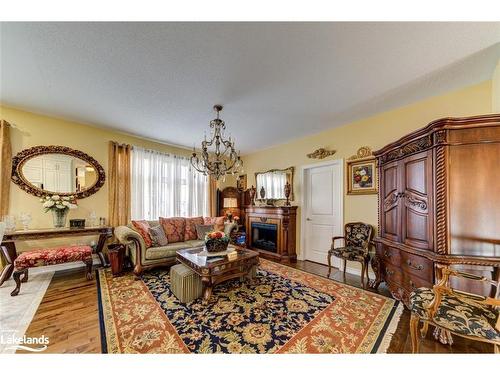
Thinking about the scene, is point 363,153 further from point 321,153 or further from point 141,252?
point 141,252

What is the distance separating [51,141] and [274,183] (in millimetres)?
4451

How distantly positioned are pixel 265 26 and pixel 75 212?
14.2ft

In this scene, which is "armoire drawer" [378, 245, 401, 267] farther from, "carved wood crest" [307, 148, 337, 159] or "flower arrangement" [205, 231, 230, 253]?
"flower arrangement" [205, 231, 230, 253]

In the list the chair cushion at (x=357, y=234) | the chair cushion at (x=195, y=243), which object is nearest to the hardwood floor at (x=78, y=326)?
the chair cushion at (x=357, y=234)

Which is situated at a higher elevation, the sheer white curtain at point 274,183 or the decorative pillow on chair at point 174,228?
the sheer white curtain at point 274,183

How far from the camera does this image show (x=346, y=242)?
3318mm

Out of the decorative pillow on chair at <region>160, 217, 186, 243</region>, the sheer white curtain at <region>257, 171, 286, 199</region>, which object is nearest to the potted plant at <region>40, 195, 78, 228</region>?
the decorative pillow on chair at <region>160, 217, 186, 243</region>

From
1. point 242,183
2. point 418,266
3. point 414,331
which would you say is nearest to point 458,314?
point 414,331

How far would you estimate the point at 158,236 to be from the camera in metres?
3.47

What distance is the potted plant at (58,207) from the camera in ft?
10.4

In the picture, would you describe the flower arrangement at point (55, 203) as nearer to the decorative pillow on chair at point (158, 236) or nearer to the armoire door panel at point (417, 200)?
the decorative pillow on chair at point (158, 236)

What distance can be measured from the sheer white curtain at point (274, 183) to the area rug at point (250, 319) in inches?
88.3
